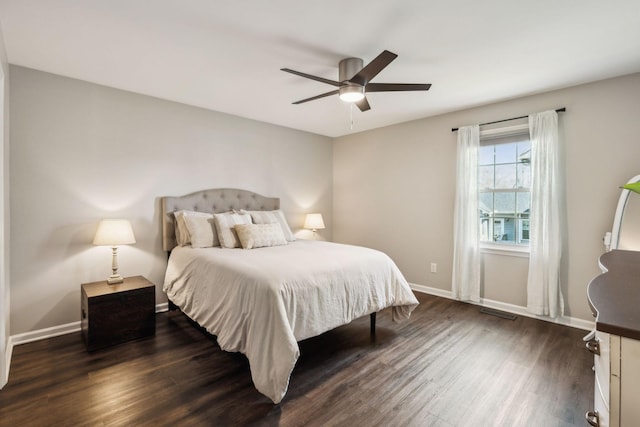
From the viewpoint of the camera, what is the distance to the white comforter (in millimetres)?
1894

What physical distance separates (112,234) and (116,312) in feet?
2.32

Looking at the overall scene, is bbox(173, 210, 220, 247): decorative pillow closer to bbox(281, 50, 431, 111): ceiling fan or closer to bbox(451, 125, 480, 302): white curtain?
bbox(281, 50, 431, 111): ceiling fan

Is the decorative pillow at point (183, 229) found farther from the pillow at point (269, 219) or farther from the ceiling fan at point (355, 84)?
the ceiling fan at point (355, 84)

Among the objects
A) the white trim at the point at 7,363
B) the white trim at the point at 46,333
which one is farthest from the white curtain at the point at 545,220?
the white trim at the point at 46,333

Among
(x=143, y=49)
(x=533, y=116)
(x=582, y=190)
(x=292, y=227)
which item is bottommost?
(x=292, y=227)

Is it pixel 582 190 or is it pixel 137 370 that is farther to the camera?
pixel 582 190

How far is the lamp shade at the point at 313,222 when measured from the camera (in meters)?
4.76

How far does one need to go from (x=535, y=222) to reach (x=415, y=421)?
2575 mm

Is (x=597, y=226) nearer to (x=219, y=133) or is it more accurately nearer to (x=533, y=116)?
(x=533, y=116)

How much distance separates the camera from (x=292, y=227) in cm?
489

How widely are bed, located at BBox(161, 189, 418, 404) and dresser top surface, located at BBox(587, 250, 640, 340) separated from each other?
1496mm

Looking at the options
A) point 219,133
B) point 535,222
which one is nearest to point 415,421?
point 535,222

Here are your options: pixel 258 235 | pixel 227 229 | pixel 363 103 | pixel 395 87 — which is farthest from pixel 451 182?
pixel 227 229

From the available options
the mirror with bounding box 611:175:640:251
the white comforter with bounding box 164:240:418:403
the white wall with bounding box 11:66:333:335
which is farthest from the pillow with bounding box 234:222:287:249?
the mirror with bounding box 611:175:640:251
